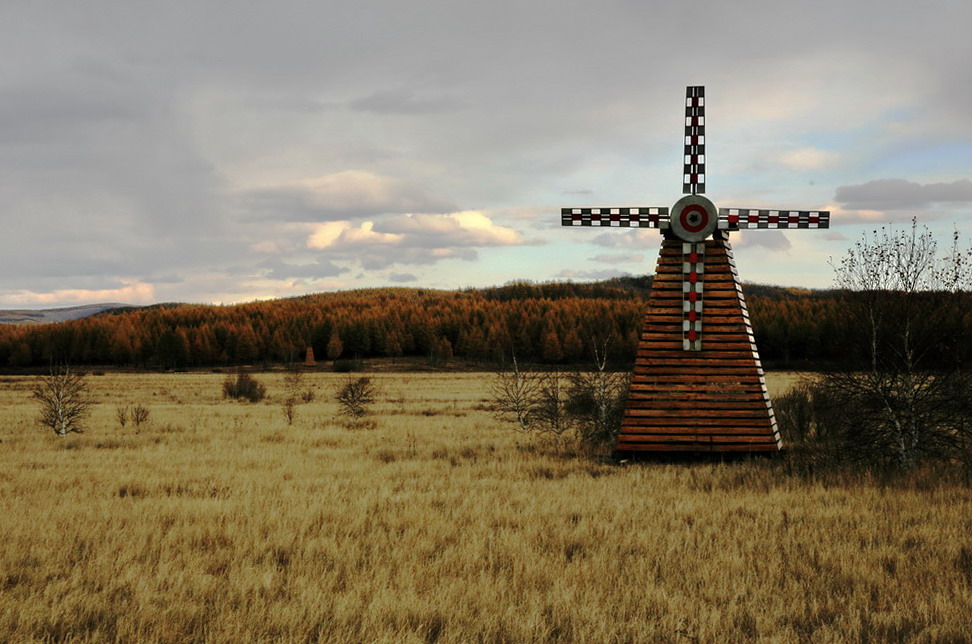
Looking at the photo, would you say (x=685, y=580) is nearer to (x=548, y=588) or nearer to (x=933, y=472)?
(x=548, y=588)

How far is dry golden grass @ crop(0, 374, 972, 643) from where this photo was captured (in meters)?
6.33

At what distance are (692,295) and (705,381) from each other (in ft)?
6.46

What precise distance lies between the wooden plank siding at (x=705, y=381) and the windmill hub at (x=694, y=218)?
0.45 metres

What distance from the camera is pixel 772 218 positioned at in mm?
16250

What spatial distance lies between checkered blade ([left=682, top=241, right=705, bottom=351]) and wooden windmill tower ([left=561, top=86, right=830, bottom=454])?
23 mm

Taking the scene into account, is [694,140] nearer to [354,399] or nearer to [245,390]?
[354,399]

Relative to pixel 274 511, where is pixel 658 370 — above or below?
above

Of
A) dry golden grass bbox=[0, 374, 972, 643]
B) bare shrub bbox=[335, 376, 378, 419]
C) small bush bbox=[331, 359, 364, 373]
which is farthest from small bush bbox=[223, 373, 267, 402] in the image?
small bush bbox=[331, 359, 364, 373]

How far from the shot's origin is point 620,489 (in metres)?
12.6

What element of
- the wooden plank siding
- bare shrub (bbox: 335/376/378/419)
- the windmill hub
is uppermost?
the windmill hub

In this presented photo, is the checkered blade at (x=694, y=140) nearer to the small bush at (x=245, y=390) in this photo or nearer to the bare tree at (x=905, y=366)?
the bare tree at (x=905, y=366)

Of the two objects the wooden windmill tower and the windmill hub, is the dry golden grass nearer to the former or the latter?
the wooden windmill tower

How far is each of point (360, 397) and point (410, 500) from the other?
2024 centimetres

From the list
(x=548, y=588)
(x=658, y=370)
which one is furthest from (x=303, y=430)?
(x=548, y=588)
